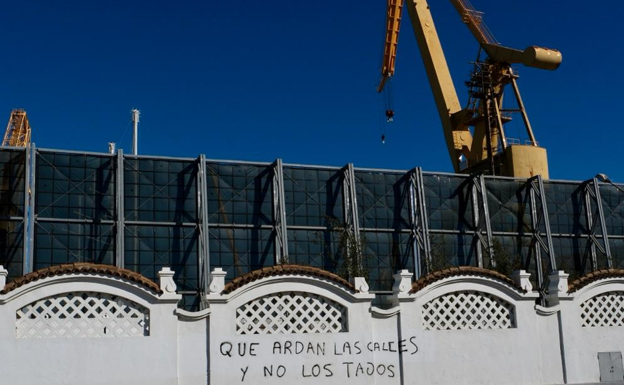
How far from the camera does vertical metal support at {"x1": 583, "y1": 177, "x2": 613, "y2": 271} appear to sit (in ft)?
122

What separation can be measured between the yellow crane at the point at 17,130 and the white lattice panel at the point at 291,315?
2212 inches

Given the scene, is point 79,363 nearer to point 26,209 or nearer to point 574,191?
point 26,209

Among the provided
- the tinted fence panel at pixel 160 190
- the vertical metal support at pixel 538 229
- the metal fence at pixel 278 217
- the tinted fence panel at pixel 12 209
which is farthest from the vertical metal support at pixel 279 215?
the vertical metal support at pixel 538 229

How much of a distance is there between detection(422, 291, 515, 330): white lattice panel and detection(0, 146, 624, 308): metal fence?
587 inches

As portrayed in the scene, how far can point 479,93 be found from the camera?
43.6 meters

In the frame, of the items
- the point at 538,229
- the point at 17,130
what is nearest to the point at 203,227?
the point at 538,229

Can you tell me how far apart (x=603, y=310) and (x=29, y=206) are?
2070cm

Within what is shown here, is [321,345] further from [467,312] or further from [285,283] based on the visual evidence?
[467,312]

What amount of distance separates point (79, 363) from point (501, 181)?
2734 centimetres

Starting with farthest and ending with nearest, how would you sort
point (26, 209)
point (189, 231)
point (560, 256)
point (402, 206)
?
point (560, 256) → point (402, 206) → point (189, 231) → point (26, 209)

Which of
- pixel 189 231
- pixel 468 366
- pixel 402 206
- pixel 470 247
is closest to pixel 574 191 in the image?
pixel 470 247

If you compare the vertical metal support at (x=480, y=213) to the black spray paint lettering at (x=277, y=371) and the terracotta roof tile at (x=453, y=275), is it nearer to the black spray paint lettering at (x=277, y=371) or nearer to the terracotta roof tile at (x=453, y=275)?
the terracotta roof tile at (x=453, y=275)

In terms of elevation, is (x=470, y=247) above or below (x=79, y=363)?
above

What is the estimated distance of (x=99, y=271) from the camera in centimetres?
1360
